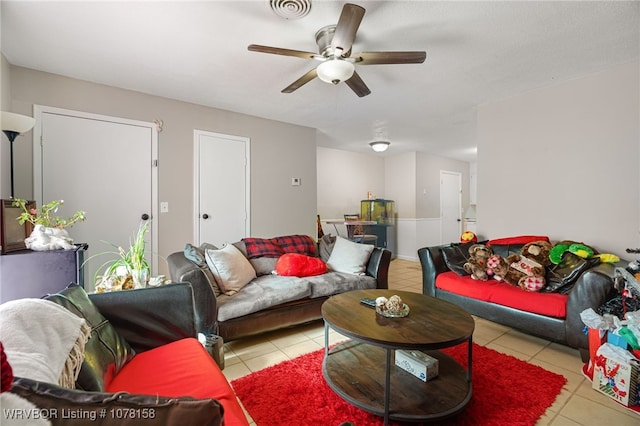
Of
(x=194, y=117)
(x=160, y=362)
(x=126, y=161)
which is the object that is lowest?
(x=160, y=362)

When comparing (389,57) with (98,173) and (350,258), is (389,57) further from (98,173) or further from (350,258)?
(98,173)

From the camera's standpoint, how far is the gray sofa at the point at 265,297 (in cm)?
215

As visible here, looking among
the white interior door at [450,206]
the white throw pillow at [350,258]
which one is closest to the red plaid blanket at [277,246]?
the white throw pillow at [350,258]

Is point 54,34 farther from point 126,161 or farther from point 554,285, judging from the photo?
point 554,285

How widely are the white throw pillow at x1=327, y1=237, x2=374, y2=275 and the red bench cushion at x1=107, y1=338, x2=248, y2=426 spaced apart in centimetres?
182

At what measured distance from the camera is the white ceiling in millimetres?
1863

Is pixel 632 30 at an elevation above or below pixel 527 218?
above

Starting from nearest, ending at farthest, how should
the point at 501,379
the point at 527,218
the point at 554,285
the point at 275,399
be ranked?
the point at 275,399 < the point at 501,379 < the point at 554,285 < the point at 527,218

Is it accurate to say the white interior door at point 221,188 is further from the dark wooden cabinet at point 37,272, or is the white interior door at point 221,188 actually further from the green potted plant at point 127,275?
the green potted plant at point 127,275

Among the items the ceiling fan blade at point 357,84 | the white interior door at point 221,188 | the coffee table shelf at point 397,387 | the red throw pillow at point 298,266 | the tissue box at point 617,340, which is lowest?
the coffee table shelf at point 397,387

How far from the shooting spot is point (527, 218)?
128 inches

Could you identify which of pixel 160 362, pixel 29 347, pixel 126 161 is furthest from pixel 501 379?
pixel 126 161

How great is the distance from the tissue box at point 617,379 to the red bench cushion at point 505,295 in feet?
1.58

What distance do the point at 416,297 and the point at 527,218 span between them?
6.92ft
